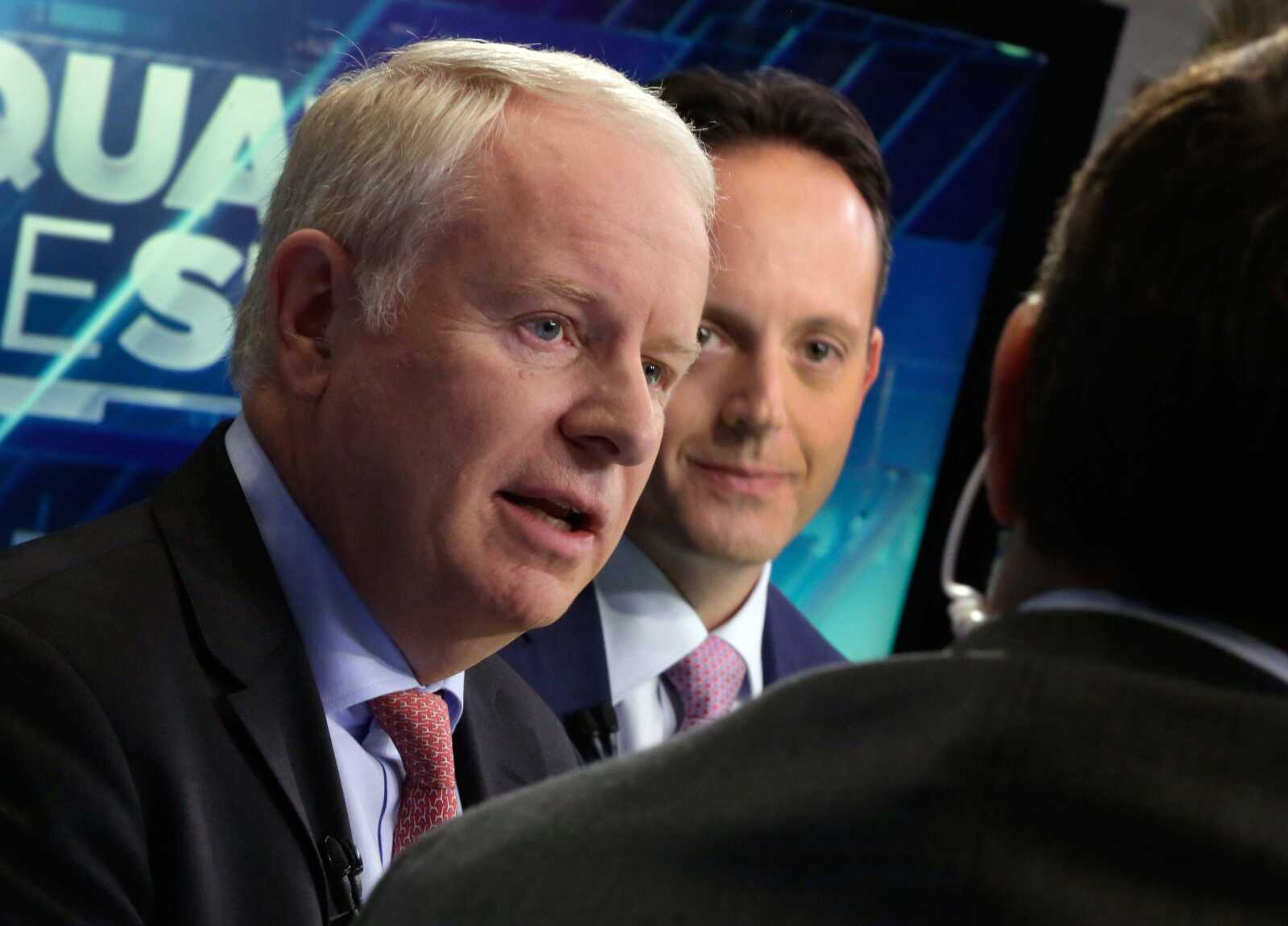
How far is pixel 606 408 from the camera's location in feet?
5.90

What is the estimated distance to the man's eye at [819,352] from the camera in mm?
2533

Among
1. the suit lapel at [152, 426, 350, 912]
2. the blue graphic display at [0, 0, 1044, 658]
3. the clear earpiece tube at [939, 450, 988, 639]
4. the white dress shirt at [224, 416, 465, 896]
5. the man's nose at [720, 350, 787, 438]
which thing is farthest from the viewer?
the blue graphic display at [0, 0, 1044, 658]

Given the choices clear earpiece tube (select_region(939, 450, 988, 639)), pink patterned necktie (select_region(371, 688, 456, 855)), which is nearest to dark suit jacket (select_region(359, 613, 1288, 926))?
clear earpiece tube (select_region(939, 450, 988, 639))

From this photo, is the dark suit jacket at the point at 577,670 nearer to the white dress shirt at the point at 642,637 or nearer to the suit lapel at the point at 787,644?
the white dress shirt at the point at 642,637

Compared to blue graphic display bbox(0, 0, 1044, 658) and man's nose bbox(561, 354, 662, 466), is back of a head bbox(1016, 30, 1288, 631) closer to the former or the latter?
man's nose bbox(561, 354, 662, 466)

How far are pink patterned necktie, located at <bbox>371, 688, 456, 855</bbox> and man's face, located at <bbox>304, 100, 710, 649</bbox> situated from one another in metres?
0.10

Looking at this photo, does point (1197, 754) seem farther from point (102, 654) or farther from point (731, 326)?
point (731, 326)

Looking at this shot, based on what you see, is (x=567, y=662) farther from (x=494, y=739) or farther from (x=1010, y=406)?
(x=1010, y=406)

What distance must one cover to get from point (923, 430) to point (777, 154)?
127 centimetres

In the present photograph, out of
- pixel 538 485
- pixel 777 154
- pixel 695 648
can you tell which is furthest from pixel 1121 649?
pixel 777 154

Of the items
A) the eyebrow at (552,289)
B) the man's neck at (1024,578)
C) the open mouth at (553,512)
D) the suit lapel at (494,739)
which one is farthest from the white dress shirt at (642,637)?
the man's neck at (1024,578)

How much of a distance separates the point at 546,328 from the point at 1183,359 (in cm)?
102

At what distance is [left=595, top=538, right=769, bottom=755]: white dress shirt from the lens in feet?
7.88

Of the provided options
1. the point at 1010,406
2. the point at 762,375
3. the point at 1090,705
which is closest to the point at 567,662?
the point at 762,375
